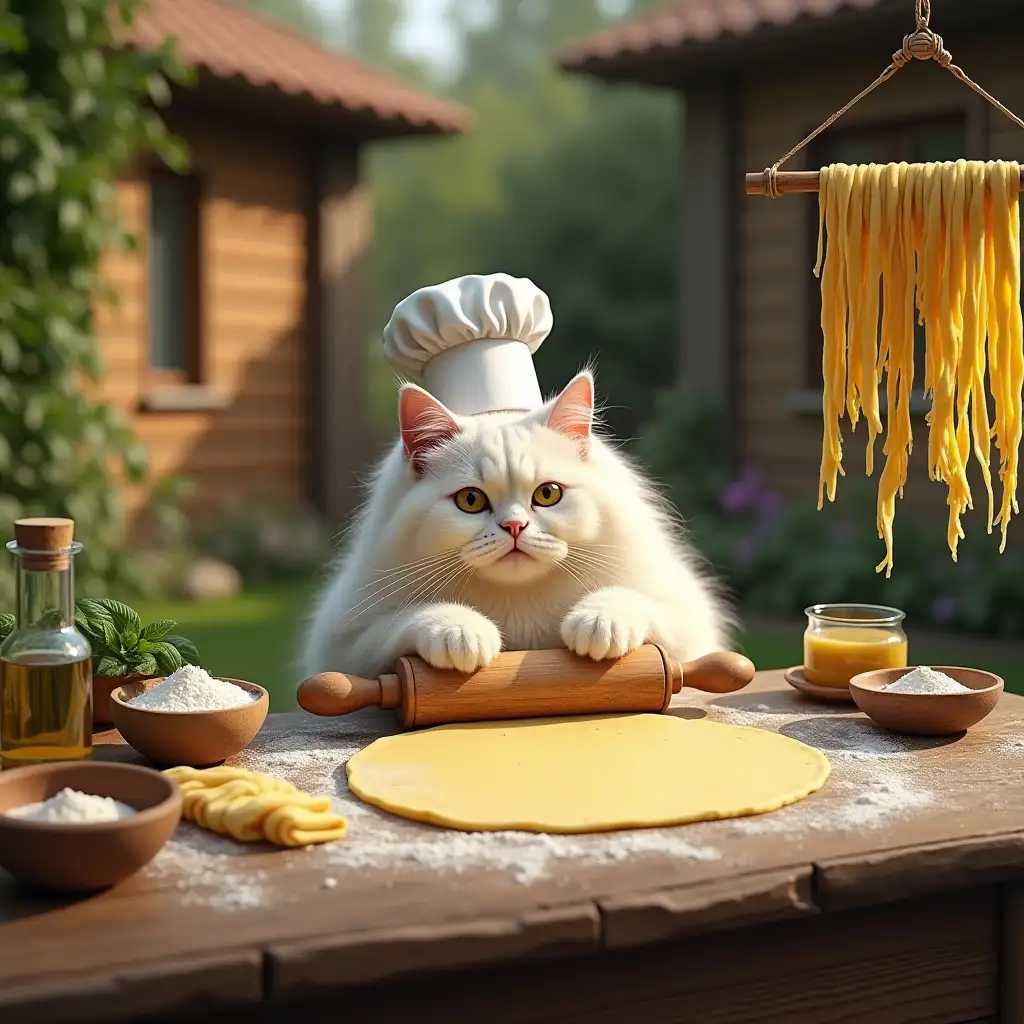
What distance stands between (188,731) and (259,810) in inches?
9.9

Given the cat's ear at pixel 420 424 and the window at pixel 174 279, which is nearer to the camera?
the cat's ear at pixel 420 424

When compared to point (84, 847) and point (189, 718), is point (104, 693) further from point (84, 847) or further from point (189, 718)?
point (84, 847)

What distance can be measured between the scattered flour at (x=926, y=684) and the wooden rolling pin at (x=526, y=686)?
22 centimetres

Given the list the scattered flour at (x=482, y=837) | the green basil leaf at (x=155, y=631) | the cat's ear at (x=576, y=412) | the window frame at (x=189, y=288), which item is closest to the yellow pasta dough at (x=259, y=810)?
the scattered flour at (x=482, y=837)

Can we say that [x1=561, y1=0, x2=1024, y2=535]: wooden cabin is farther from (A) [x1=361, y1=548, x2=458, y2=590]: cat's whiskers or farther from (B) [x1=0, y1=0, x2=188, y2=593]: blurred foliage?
(A) [x1=361, y1=548, x2=458, y2=590]: cat's whiskers

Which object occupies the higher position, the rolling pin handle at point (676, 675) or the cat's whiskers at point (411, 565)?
the cat's whiskers at point (411, 565)

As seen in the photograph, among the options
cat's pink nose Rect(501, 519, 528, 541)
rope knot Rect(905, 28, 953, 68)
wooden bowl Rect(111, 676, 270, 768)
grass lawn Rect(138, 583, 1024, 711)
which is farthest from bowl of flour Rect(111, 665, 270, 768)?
→ grass lawn Rect(138, 583, 1024, 711)

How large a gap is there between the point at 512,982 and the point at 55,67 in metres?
5.16

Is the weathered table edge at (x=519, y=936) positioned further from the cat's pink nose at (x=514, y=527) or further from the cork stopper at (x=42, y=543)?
the cat's pink nose at (x=514, y=527)

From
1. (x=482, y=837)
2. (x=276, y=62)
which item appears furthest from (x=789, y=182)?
(x=276, y=62)

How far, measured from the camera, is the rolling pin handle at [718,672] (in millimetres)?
1899

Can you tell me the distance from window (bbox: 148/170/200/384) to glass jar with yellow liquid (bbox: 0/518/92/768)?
647 centimetres

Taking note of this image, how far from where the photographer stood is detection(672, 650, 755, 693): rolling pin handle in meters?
1.90

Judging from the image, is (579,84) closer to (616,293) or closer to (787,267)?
(616,293)
